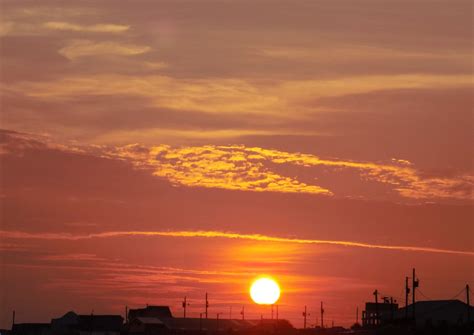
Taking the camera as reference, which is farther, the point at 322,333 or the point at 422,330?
the point at 322,333

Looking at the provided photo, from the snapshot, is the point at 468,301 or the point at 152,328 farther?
the point at 152,328

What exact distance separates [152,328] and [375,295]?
143ft

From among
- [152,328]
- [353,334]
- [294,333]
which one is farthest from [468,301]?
[152,328]

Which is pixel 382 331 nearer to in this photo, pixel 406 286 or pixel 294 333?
pixel 406 286

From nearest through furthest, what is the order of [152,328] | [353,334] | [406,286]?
[353,334] < [406,286] < [152,328]

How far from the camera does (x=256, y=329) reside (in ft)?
649

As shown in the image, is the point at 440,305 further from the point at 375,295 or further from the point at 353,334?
the point at 353,334

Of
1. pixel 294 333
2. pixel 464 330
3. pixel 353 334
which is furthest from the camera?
pixel 294 333

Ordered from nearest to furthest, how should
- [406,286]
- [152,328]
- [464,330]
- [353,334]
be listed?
1. [464,330]
2. [353,334]
3. [406,286]
4. [152,328]

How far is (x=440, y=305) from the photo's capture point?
187 meters

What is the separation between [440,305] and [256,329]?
3593cm

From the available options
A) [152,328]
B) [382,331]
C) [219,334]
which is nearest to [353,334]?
[382,331]

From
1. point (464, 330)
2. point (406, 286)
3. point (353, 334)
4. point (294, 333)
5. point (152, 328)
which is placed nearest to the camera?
point (464, 330)

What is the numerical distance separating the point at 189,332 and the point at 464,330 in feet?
237
